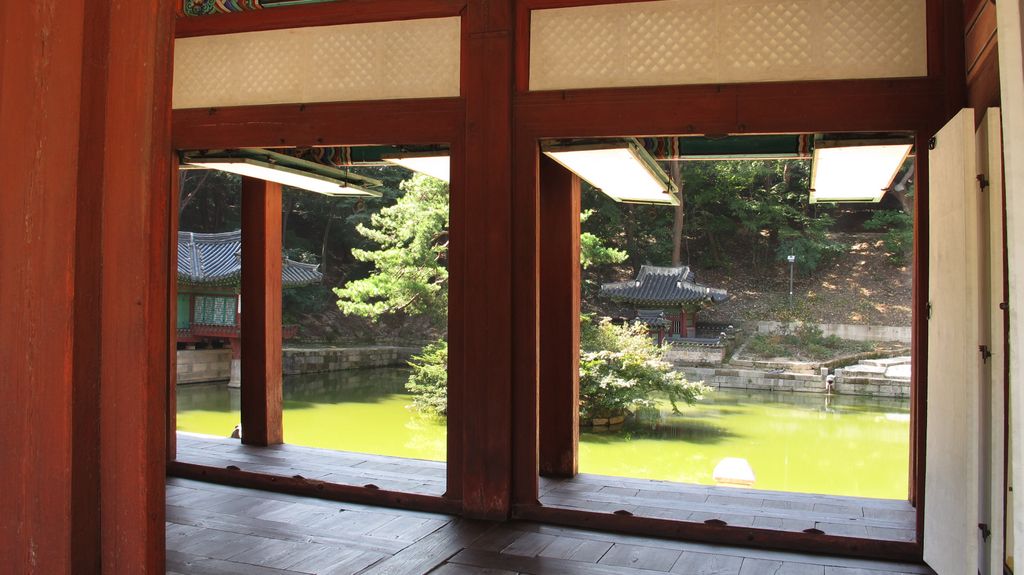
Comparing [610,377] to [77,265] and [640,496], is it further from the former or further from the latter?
[77,265]

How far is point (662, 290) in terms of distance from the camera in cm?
1638

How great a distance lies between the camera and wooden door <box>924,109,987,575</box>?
2.35m

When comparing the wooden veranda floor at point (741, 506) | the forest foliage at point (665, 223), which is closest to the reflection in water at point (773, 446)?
the wooden veranda floor at point (741, 506)

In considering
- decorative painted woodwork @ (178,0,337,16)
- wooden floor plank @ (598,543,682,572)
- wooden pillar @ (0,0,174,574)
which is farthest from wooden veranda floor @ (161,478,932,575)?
decorative painted woodwork @ (178,0,337,16)

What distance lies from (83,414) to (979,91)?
107 inches

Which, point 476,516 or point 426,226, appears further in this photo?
point 426,226

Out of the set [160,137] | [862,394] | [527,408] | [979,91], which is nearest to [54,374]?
[160,137]

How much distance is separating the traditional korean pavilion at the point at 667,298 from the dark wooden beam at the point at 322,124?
1281cm

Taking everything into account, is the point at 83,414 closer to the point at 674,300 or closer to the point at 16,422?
the point at 16,422

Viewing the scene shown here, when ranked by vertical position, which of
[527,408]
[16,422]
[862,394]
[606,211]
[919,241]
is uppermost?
[606,211]

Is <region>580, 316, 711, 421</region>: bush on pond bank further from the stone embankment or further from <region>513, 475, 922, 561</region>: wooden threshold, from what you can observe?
<region>513, 475, 922, 561</region>: wooden threshold

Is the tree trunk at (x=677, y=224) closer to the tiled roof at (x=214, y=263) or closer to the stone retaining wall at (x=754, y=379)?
the stone retaining wall at (x=754, y=379)

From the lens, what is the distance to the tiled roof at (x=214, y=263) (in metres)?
14.1

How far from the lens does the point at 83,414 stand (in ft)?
4.66
